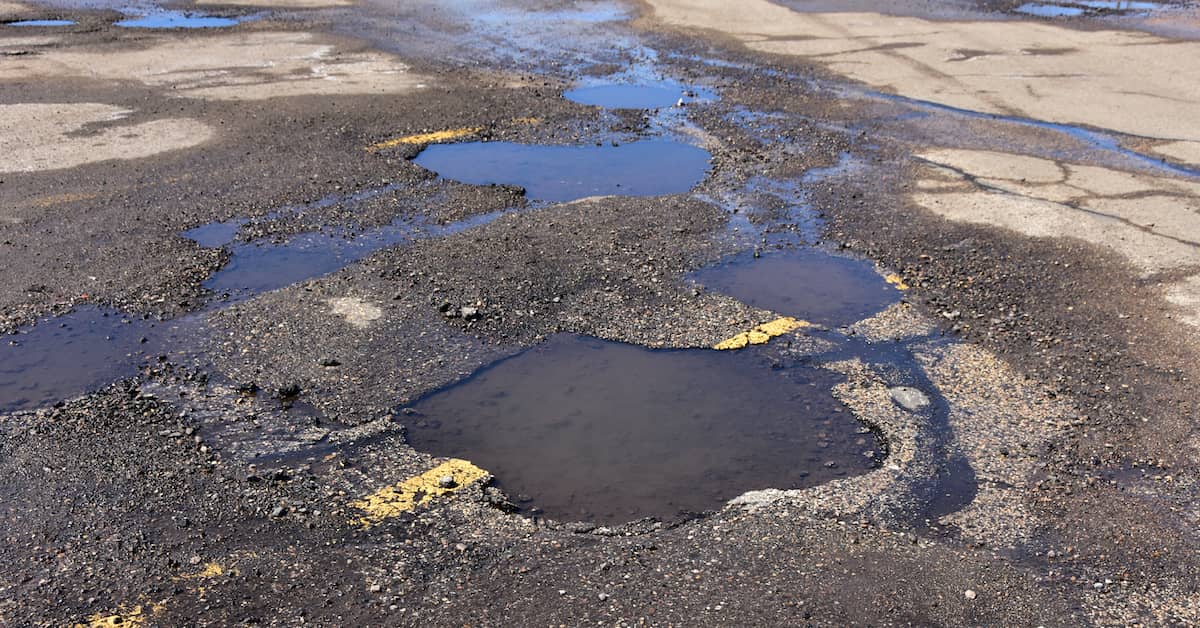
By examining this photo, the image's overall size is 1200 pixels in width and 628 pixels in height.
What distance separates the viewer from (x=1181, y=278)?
7.36 m

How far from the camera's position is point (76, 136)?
1051cm

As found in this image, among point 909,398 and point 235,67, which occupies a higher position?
point 235,67

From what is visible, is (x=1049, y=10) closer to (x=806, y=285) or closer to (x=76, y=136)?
(x=806, y=285)

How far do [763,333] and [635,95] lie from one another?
6803 millimetres

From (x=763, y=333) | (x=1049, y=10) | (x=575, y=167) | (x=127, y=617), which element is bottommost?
(x=127, y=617)

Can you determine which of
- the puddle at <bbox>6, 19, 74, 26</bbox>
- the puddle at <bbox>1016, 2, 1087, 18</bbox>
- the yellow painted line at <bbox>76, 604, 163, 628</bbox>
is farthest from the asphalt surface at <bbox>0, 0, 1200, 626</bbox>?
the puddle at <bbox>1016, 2, 1087, 18</bbox>

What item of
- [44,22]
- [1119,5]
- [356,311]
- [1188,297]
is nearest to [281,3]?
[44,22]

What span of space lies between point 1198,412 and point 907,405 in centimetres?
164

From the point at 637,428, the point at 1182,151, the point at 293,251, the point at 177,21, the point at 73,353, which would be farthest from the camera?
the point at 177,21

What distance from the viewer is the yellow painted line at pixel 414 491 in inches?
189

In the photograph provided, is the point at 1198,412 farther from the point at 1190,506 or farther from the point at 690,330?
the point at 690,330

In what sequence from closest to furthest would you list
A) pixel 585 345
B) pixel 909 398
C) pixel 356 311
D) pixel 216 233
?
pixel 909 398 < pixel 585 345 < pixel 356 311 < pixel 216 233

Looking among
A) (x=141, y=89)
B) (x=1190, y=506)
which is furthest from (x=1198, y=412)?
(x=141, y=89)

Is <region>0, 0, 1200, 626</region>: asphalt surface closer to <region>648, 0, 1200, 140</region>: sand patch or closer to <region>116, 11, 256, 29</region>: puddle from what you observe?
<region>648, 0, 1200, 140</region>: sand patch
